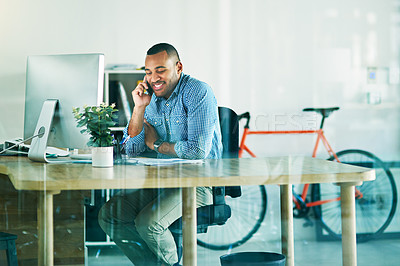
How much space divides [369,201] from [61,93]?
1.68m

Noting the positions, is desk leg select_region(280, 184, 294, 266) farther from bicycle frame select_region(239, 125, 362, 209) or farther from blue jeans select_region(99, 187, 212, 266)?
blue jeans select_region(99, 187, 212, 266)

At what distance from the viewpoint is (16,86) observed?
1961 millimetres

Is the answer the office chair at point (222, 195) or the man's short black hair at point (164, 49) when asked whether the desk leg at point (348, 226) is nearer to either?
the office chair at point (222, 195)

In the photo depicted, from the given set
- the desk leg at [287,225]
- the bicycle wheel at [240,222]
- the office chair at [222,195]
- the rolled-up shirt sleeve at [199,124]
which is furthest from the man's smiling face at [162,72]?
the desk leg at [287,225]

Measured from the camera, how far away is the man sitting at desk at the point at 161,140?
5.85 feet

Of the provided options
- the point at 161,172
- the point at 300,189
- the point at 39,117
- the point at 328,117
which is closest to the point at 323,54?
the point at 328,117

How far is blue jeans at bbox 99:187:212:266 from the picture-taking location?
5.76 feet

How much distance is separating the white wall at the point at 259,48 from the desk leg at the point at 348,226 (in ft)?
1.99

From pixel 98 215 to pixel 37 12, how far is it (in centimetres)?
98

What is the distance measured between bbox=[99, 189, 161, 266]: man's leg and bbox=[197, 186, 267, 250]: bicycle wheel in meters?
0.26

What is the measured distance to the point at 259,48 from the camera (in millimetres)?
2211

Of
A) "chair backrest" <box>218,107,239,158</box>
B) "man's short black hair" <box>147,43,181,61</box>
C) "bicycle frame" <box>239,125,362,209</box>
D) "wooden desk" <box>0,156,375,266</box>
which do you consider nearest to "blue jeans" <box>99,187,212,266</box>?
"wooden desk" <box>0,156,375,266</box>

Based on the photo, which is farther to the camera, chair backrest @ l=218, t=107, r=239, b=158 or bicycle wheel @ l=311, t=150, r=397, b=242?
bicycle wheel @ l=311, t=150, r=397, b=242

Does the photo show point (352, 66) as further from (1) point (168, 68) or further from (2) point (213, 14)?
(1) point (168, 68)
